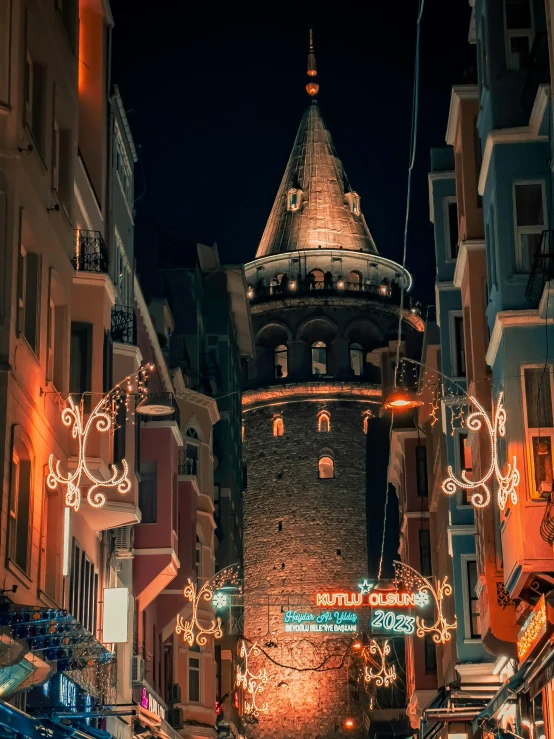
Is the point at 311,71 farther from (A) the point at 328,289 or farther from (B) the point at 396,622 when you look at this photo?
(B) the point at 396,622

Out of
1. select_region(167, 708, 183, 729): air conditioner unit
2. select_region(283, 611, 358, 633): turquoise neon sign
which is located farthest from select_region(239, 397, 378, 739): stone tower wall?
select_region(167, 708, 183, 729): air conditioner unit

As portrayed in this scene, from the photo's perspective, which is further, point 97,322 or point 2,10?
point 97,322

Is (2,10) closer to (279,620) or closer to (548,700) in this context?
(548,700)

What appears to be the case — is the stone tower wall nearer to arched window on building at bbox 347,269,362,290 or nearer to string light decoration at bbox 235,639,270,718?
string light decoration at bbox 235,639,270,718

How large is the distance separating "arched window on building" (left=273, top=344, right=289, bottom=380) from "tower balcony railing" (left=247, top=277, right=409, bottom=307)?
2924 mm

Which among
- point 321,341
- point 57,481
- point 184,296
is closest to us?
point 57,481

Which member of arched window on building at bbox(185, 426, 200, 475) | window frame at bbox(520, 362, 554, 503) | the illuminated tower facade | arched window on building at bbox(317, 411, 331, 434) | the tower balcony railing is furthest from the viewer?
the tower balcony railing

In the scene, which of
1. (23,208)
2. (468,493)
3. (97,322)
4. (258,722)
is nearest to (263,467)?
(258,722)

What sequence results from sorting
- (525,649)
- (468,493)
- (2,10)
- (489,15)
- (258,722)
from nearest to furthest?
(2,10), (525,649), (489,15), (468,493), (258,722)

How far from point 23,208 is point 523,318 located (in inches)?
342

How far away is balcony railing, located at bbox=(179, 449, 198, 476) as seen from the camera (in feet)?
164

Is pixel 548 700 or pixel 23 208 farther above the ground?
pixel 23 208

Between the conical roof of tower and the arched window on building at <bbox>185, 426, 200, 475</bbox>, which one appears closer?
the arched window on building at <bbox>185, 426, 200, 475</bbox>

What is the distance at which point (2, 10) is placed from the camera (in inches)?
878
